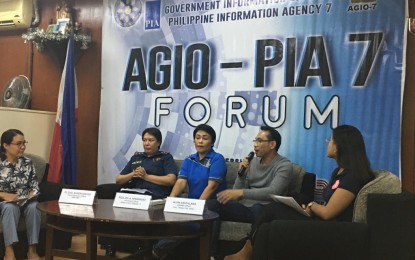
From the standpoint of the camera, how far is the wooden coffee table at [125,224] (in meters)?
2.38

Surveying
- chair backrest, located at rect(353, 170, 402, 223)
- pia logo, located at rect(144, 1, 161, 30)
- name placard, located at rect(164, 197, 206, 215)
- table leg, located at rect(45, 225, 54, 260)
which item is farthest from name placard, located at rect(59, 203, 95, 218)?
pia logo, located at rect(144, 1, 161, 30)

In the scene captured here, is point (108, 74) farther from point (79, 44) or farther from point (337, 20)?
point (337, 20)

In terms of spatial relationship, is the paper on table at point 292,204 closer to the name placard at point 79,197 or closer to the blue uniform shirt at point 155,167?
the name placard at point 79,197

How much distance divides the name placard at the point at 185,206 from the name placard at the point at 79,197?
1.61ft

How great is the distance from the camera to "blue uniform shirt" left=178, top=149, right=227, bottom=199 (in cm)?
344

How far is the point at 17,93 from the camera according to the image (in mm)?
4848

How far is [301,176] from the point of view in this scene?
3.48 meters

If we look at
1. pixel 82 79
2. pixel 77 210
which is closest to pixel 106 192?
pixel 77 210

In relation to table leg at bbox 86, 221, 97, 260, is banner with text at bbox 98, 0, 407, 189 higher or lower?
higher

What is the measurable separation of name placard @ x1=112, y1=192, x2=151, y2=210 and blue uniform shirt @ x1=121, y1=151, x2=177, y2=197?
2.56 ft

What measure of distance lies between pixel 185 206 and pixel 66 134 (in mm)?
2214

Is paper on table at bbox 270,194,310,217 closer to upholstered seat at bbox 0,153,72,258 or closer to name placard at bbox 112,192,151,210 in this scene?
name placard at bbox 112,192,151,210

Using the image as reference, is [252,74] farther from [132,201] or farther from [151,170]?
[132,201]

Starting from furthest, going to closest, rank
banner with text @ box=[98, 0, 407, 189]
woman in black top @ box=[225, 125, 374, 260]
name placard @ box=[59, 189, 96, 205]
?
banner with text @ box=[98, 0, 407, 189] → name placard @ box=[59, 189, 96, 205] → woman in black top @ box=[225, 125, 374, 260]
